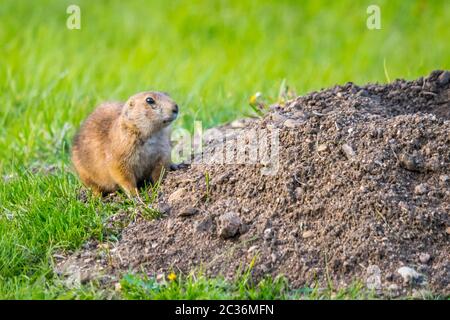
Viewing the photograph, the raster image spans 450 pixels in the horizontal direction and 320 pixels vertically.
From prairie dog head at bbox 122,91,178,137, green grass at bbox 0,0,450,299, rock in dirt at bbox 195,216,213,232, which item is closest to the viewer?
rock in dirt at bbox 195,216,213,232

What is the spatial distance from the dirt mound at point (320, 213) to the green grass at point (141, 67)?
0.29 m

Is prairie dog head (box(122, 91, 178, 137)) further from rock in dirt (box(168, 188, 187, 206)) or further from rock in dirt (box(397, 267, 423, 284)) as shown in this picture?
rock in dirt (box(397, 267, 423, 284))

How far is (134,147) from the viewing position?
6.08m

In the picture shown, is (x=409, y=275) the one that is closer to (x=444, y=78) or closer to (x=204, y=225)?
(x=204, y=225)

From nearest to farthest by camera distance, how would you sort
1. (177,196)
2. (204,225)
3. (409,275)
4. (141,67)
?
(409,275) → (204,225) → (177,196) → (141,67)

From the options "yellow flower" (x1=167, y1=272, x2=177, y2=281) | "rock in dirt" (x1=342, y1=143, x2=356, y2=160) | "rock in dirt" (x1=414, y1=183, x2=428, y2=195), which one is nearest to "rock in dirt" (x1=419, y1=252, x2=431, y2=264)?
"rock in dirt" (x1=414, y1=183, x2=428, y2=195)

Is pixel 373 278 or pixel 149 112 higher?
pixel 149 112

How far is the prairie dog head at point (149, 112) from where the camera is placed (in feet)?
19.5

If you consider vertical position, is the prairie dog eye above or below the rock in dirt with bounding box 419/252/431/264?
above

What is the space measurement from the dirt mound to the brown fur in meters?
0.35

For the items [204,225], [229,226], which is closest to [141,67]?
[204,225]

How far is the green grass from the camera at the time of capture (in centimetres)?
559

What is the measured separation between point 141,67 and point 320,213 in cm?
530

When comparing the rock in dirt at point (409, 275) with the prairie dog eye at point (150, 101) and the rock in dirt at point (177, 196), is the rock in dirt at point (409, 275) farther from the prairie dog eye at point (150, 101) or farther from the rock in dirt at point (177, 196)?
the prairie dog eye at point (150, 101)
